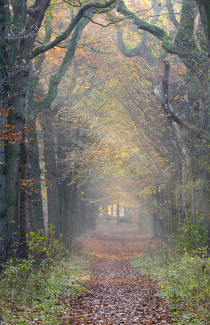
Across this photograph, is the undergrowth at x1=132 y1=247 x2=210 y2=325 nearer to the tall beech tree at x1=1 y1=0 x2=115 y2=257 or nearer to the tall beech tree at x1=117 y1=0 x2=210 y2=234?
the tall beech tree at x1=117 y1=0 x2=210 y2=234

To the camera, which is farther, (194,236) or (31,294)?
(194,236)

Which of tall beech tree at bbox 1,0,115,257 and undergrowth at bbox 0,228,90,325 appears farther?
tall beech tree at bbox 1,0,115,257

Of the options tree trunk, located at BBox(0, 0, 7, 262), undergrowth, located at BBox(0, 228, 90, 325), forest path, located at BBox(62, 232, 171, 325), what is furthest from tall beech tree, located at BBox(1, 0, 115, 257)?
forest path, located at BBox(62, 232, 171, 325)

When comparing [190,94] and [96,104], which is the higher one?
[96,104]

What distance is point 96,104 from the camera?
23.3 m

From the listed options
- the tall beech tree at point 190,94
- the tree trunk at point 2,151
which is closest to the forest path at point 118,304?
the tree trunk at point 2,151

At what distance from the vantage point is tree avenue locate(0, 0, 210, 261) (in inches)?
391

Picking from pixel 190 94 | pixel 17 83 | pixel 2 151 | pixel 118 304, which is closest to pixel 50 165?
pixel 190 94

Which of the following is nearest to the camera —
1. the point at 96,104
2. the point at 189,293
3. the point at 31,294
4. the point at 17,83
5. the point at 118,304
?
the point at 31,294

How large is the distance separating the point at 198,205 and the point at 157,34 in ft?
23.9

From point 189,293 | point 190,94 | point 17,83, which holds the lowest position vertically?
point 189,293

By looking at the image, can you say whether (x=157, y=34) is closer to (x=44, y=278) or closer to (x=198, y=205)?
(x=198, y=205)

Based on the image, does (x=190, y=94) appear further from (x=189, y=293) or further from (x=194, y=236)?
(x=189, y=293)

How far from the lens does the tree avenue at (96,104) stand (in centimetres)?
993
